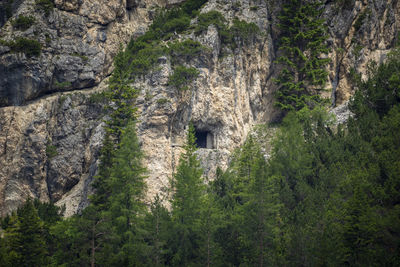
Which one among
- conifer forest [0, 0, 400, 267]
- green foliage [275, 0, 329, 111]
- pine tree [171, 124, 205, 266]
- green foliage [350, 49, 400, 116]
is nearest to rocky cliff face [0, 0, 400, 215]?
green foliage [275, 0, 329, 111]

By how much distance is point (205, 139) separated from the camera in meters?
49.1

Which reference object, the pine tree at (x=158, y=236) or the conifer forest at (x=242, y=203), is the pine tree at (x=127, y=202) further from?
the pine tree at (x=158, y=236)

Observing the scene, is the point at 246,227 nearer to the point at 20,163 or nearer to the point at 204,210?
the point at 204,210

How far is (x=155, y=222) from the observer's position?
3331cm

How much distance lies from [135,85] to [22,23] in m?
13.0

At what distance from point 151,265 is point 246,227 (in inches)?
283

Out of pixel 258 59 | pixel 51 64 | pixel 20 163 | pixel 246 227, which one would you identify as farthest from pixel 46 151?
pixel 258 59

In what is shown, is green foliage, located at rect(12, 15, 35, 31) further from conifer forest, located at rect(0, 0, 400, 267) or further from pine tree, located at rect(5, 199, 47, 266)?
pine tree, located at rect(5, 199, 47, 266)

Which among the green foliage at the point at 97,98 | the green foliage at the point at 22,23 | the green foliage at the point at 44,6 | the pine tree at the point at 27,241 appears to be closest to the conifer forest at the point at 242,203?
the pine tree at the point at 27,241

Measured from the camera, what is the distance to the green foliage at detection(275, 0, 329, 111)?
51.3 meters

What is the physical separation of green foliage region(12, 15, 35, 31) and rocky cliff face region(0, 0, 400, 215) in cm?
59

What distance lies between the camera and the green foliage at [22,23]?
45.8 m

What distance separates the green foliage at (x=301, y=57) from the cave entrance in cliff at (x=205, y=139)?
900 centimetres

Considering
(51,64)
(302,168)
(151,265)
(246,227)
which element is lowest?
(151,265)
